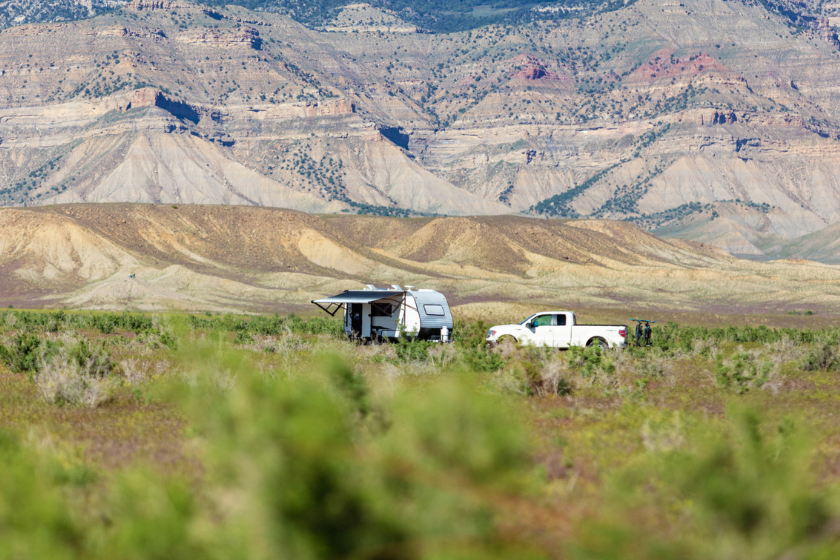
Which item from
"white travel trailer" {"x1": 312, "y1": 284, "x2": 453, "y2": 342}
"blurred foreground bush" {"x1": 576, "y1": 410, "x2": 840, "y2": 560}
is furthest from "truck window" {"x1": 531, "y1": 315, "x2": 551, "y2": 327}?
"blurred foreground bush" {"x1": 576, "y1": 410, "x2": 840, "y2": 560}

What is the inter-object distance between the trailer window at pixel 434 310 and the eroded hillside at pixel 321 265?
33.2 m

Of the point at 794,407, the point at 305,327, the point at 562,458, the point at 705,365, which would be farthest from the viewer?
the point at 305,327

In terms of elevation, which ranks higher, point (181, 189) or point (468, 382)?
point (181, 189)

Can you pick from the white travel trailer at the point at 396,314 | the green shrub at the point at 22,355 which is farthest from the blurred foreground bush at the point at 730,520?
the white travel trailer at the point at 396,314

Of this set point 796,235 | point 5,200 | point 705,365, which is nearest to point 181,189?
point 5,200

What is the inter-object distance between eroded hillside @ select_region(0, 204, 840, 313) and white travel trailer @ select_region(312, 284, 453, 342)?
31.2 m

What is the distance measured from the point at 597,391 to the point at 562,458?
9090 mm

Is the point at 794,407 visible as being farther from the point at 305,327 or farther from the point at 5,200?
the point at 5,200

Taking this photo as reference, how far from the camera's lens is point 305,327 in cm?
4325

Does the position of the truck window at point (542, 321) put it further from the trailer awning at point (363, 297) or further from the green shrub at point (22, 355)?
the green shrub at point (22, 355)

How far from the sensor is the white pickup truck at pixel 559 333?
94.9 ft

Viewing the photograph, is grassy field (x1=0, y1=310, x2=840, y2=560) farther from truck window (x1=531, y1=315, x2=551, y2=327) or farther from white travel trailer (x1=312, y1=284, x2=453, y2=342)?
white travel trailer (x1=312, y1=284, x2=453, y2=342)

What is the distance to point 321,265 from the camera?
289 ft

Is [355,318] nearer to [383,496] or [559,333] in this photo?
[559,333]
